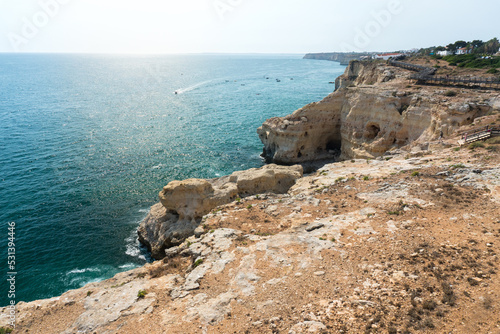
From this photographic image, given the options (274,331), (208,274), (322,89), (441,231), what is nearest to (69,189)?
(208,274)

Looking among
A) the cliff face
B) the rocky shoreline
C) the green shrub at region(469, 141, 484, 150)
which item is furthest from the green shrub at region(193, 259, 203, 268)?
the cliff face

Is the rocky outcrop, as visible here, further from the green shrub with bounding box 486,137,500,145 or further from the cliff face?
the green shrub with bounding box 486,137,500,145

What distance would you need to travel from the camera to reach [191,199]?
29.0 m

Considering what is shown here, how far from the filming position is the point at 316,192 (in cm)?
2398

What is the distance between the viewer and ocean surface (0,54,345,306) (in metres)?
30.0

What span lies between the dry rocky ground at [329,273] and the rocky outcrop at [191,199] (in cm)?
699

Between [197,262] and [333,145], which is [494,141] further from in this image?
[197,262]

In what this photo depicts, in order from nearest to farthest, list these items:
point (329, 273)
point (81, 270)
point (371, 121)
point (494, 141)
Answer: point (329, 273) → point (494, 141) → point (81, 270) → point (371, 121)

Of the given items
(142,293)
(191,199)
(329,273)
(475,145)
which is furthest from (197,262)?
(475,145)

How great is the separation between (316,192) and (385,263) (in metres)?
10.5

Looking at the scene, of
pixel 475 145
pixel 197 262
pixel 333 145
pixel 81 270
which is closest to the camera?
pixel 197 262

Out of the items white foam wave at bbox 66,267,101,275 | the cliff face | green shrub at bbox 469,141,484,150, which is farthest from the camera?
the cliff face

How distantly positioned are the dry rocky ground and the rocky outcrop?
22.9ft

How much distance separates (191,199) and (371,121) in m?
29.4
